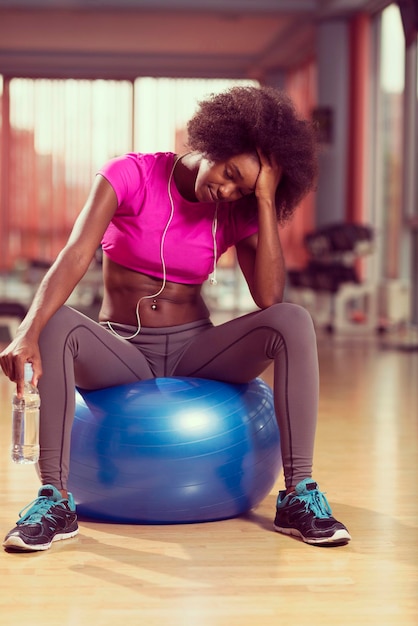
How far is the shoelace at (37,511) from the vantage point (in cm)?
180

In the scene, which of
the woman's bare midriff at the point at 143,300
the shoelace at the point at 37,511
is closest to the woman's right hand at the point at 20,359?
the shoelace at the point at 37,511

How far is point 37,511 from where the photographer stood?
1.81 meters

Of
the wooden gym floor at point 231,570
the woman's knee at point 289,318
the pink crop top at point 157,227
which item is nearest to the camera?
the wooden gym floor at point 231,570

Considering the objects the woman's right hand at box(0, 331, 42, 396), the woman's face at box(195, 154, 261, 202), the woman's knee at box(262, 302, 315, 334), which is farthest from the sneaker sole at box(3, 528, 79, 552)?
the woman's face at box(195, 154, 261, 202)

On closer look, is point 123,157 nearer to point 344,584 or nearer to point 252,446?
point 252,446

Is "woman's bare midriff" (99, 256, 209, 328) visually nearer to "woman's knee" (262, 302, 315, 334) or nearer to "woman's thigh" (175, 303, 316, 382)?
"woman's thigh" (175, 303, 316, 382)

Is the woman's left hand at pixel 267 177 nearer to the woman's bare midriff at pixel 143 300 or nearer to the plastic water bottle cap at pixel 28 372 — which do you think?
the woman's bare midriff at pixel 143 300

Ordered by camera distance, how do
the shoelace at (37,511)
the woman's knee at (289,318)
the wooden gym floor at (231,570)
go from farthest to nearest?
the woman's knee at (289,318) → the shoelace at (37,511) → the wooden gym floor at (231,570)

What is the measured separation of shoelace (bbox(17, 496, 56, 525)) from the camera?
1.80 meters

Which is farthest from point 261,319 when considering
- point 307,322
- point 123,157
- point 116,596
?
point 116,596

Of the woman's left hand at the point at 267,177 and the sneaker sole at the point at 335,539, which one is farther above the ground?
the woman's left hand at the point at 267,177

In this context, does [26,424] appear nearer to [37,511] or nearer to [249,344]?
[37,511]

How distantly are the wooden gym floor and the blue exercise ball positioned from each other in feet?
0.17

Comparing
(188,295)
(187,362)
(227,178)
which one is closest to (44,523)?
(187,362)
